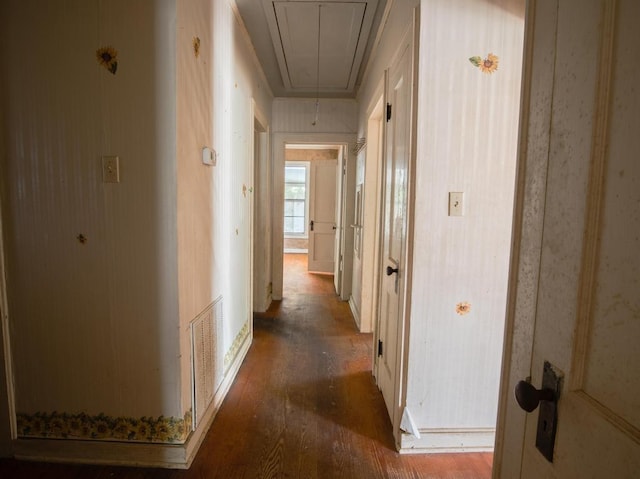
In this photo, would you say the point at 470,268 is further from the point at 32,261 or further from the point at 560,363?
the point at 32,261

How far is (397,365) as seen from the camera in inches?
71.2

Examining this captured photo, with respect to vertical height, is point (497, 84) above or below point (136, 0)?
below

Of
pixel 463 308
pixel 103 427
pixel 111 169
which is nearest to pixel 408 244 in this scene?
pixel 463 308

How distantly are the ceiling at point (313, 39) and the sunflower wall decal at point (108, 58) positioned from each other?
124cm

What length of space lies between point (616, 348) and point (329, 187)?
18.3 feet

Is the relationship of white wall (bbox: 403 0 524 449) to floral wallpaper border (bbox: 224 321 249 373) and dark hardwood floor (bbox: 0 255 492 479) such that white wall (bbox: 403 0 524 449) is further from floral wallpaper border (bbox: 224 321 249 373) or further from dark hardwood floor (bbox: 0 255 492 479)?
floral wallpaper border (bbox: 224 321 249 373)

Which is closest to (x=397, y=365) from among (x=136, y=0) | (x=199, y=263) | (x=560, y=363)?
(x=199, y=263)

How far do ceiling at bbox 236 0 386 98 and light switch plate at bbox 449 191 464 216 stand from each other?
1499 mm

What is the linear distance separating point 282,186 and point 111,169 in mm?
2745

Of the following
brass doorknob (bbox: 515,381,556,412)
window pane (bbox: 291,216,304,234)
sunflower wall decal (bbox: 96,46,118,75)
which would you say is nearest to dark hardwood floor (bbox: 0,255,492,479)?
brass doorknob (bbox: 515,381,556,412)

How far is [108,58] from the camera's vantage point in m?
1.44

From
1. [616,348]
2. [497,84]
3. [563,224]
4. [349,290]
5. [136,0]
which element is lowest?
[349,290]

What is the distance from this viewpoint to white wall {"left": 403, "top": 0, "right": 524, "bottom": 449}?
1566mm

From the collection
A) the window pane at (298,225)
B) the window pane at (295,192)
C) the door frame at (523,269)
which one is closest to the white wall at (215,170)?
the door frame at (523,269)
